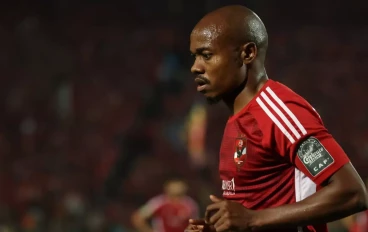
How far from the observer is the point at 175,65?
1212 centimetres

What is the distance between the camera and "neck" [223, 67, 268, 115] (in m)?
2.37

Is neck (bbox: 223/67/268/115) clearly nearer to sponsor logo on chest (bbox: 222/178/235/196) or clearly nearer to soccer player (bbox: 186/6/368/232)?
soccer player (bbox: 186/6/368/232)

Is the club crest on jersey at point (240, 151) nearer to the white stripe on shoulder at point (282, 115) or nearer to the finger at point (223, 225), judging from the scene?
the white stripe on shoulder at point (282, 115)

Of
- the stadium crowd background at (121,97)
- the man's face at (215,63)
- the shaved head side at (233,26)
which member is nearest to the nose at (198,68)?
the man's face at (215,63)

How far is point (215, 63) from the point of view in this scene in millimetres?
2348

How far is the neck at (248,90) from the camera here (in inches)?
93.4

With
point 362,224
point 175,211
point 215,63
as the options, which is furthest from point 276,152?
point 175,211

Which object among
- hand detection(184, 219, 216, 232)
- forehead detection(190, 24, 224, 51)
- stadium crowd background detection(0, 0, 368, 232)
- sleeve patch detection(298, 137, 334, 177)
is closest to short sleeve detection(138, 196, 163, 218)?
stadium crowd background detection(0, 0, 368, 232)

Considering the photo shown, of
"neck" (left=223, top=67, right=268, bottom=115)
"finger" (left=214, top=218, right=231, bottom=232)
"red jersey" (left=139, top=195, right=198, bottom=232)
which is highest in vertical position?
"red jersey" (left=139, top=195, right=198, bottom=232)

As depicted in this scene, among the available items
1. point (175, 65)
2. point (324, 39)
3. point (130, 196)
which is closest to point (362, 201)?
point (130, 196)

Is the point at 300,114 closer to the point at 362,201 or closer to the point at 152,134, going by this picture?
the point at 362,201

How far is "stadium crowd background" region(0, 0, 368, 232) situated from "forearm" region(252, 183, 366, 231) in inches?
339

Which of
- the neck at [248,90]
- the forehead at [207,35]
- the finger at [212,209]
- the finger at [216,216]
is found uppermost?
the forehead at [207,35]

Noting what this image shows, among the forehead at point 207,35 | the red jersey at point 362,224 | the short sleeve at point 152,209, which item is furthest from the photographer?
the short sleeve at point 152,209
